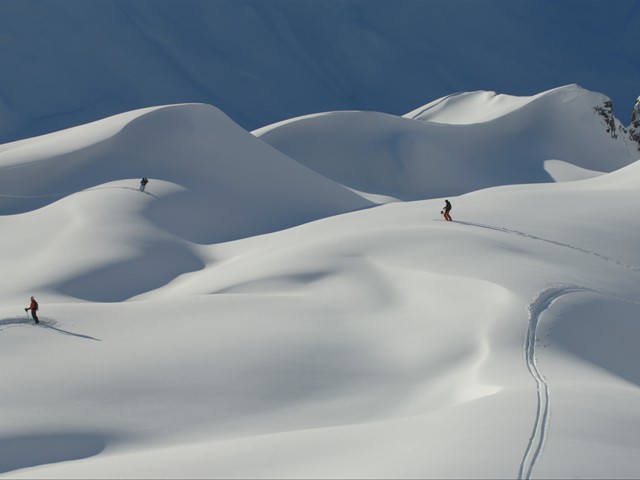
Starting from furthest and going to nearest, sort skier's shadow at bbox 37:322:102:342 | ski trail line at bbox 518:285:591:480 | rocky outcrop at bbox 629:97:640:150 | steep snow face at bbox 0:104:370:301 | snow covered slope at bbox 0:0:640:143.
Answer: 1. snow covered slope at bbox 0:0:640:143
2. rocky outcrop at bbox 629:97:640:150
3. steep snow face at bbox 0:104:370:301
4. skier's shadow at bbox 37:322:102:342
5. ski trail line at bbox 518:285:591:480

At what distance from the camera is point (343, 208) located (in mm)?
40500

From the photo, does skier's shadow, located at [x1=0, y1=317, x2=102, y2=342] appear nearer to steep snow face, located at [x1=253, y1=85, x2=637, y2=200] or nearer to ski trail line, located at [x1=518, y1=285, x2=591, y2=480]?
ski trail line, located at [x1=518, y1=285, x2=591, y2=480]

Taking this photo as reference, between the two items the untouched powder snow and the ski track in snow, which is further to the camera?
the untouched powder snow

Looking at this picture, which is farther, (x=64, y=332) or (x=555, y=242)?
(x=555, y=242)

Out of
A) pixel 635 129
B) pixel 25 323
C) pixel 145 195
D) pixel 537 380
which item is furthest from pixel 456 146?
pixel 537 380

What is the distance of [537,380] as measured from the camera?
1413cm

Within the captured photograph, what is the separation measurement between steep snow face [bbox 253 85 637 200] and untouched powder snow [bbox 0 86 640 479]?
12.3 metres

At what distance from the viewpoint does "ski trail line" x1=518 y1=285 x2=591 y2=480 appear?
10.4 metres

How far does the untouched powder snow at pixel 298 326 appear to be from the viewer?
38.3 feet

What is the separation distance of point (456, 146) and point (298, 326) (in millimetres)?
38838

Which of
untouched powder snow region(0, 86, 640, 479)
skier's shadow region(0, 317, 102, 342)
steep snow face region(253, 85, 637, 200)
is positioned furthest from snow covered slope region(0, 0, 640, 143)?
skier's shadow region(0, 317, 102, 342)

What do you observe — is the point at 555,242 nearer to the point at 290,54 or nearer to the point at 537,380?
the point at 537,380

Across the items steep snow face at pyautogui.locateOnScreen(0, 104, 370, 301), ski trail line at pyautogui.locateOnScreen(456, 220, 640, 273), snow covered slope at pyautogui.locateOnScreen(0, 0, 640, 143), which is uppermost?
snow covered slope at pyautogui.locateOnScreen(0, 0, 640, 143)

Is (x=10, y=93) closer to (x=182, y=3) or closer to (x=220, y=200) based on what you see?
(x=182, y=3)
